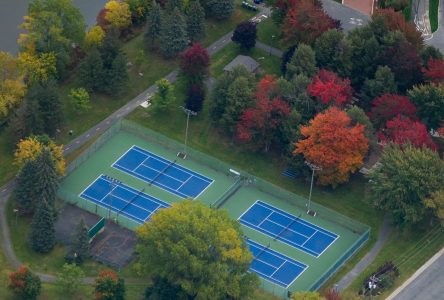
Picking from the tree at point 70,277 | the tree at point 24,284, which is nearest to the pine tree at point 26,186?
the tree at point 70,277

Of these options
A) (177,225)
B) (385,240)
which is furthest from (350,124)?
(177,225)

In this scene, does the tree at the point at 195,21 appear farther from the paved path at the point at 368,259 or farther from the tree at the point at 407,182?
the paved path at the point at 368,259

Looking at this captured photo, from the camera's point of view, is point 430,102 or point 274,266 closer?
point 274,266

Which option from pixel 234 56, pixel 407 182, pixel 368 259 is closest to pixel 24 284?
pixel 368 259

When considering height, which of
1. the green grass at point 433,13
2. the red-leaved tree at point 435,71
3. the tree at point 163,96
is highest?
the red-leaved tree at point 435,71

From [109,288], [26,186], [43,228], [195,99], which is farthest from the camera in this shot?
[195,99]

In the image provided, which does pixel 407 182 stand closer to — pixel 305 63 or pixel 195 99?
pixel 305 63

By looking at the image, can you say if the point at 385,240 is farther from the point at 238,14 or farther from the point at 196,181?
the point at 238,14
